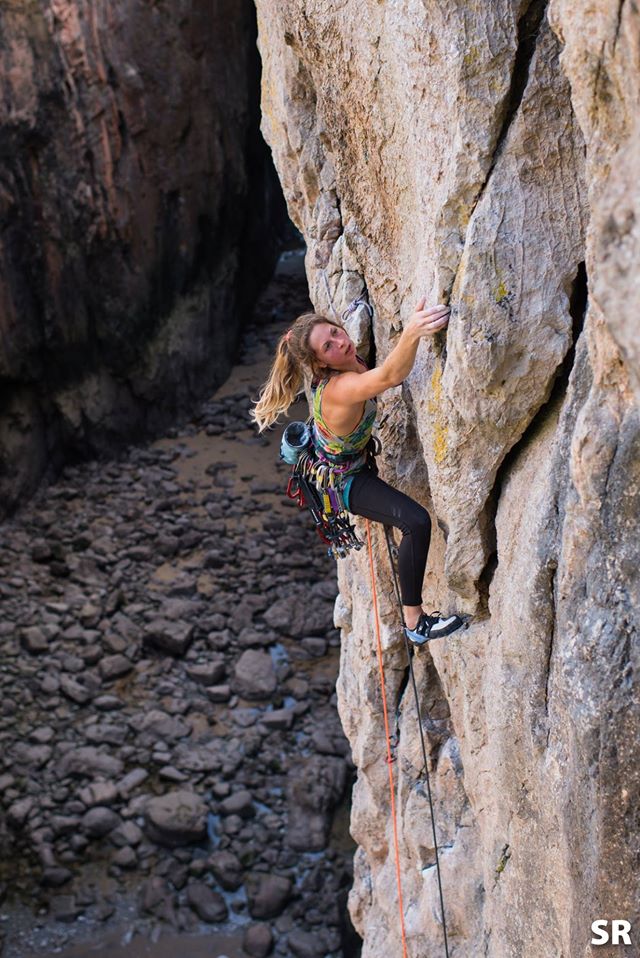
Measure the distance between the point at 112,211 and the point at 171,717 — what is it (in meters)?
7.58

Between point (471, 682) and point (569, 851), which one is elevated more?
point (569, 851)

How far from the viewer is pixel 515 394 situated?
12.6 feet

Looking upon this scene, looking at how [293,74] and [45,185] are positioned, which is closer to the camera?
[293,74]

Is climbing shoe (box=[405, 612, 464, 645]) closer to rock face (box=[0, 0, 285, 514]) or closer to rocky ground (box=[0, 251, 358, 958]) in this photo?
rocky ground (box=[0, 251, 358, 958])

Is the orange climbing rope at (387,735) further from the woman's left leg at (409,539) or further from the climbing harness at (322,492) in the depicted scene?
the woman's left leg at (409,539)

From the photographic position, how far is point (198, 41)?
15.5 meters

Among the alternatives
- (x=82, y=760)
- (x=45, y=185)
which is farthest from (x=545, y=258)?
(x=45, y=185)

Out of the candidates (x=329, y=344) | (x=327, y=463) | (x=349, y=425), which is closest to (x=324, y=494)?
(x=327, y=463)

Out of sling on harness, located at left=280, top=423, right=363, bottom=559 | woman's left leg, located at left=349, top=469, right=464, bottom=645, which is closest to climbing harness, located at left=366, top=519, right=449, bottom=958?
woman's left leg, located at left=349, top=469, right=464, bottom=645

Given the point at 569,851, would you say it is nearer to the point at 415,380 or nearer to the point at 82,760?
the point at 415,380

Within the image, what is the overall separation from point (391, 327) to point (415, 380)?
71cm

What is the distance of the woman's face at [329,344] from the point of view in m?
4.50

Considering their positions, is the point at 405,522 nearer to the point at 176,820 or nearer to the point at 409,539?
the point at 409,539

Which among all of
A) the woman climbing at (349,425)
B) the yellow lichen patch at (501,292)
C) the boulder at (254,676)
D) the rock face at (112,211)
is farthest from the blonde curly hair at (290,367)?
the rock face at (112,211)
